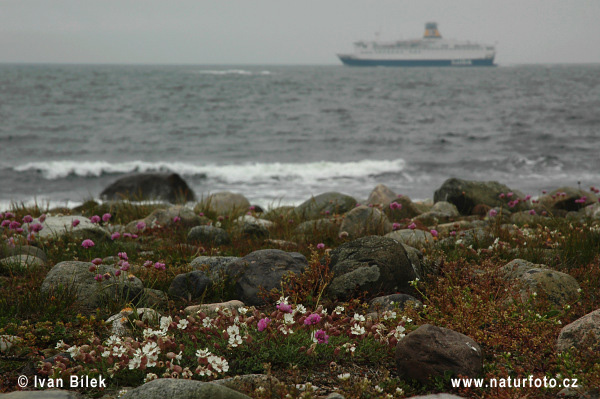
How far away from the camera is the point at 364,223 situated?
644 cm

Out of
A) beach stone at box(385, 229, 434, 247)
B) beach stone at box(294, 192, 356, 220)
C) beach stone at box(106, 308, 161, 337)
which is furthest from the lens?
beach stone at box(294, 192, 356, 220)

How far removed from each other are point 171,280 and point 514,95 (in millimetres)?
48890

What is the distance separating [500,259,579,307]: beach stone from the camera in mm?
4008

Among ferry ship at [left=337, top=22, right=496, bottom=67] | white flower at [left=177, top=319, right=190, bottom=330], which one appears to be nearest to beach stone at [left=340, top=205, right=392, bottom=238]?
white flower at [left=177, top=319, right=190, bottom=330]

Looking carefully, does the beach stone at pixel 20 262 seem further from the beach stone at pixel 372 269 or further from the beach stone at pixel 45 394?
the beach stone at pixel 372 269

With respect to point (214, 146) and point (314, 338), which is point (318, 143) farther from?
point (314, 338)

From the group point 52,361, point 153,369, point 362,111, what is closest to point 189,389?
point 153,369

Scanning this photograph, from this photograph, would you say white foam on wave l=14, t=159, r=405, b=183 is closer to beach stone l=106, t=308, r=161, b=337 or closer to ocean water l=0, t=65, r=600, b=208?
ocean water l=0, t=65, r=600, b=208

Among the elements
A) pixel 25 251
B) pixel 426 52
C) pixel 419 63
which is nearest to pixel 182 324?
pixel 25 251

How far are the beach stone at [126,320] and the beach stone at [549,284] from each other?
292 centimetres

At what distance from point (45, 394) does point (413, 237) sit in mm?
4415

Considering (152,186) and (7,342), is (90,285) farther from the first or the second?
(152,186)

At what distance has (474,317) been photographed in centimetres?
356

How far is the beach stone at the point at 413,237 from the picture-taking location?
18.3 feet
